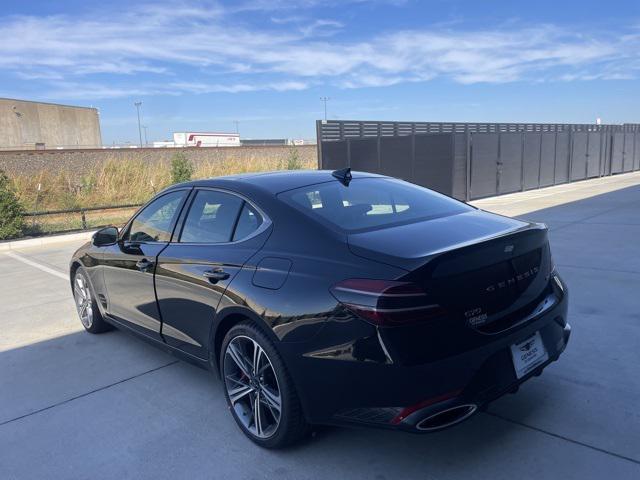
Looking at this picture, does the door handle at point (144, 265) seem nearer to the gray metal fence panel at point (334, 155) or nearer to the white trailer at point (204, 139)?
the gray metal fence panel at point (334, 155)

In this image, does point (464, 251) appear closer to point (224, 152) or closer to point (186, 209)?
point (186, 209)

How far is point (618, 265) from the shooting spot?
21.7 feet

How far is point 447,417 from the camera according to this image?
8.11ft

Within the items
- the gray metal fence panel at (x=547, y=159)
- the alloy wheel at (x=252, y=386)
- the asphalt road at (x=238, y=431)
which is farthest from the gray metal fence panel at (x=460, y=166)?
the alloy wheel at (x=252, y=386)

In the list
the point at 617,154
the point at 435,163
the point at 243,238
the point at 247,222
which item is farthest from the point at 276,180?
the point at 617,154

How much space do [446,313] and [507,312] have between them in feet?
1.51

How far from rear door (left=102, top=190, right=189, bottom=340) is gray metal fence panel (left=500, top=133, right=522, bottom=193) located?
15217mm

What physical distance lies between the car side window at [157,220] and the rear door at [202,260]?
0.20 meters

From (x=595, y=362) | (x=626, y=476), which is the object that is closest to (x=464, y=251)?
(x=626, y=476)

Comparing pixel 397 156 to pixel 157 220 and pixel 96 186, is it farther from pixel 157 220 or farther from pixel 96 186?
pixel 157 220

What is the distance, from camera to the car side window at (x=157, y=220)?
4.04 meters

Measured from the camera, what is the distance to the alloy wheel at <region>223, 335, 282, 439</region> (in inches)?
117

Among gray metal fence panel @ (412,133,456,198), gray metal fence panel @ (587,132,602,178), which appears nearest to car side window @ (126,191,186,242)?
gray metal fence panel @ (412,133,456,198)

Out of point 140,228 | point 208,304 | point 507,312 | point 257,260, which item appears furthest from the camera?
point 140,228
